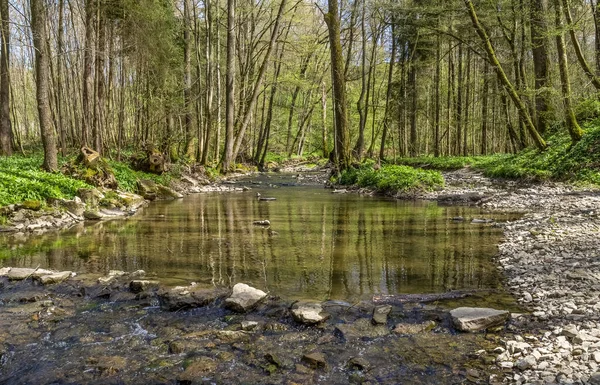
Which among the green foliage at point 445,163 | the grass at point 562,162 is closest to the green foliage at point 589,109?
the grass at point 562,162

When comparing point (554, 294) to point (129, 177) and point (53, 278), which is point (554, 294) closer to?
point (53, 278)

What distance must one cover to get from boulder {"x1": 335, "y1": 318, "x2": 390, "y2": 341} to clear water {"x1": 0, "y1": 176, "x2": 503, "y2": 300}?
595 millimetres

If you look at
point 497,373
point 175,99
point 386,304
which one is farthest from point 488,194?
point 175,99

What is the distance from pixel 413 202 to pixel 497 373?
9101 mm

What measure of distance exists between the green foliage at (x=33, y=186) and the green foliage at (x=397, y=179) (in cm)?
899

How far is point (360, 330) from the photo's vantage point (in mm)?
3398

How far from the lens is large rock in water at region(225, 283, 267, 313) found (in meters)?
3.79

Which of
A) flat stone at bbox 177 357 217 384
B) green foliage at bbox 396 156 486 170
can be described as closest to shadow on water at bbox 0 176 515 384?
flat stone at bbox 177 357 217 384

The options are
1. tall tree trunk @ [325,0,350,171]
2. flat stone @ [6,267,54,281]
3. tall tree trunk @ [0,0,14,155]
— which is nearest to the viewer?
flat stone @ [6,267,54,281]

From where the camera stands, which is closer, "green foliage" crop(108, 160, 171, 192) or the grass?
the grass

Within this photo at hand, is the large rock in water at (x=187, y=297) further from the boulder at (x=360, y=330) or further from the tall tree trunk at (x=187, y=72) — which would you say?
the tall tree trunk at (x=187, y=72)

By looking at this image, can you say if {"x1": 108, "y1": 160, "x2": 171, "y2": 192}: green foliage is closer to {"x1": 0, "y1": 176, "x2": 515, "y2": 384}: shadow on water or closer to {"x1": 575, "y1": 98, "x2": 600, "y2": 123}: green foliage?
{"x1": 0, "y1": 176, "x2": 515, "y2": 384}: shadow on water

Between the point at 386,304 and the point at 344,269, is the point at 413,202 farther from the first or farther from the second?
the point at 386,304

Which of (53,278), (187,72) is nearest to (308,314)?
(53,278)
